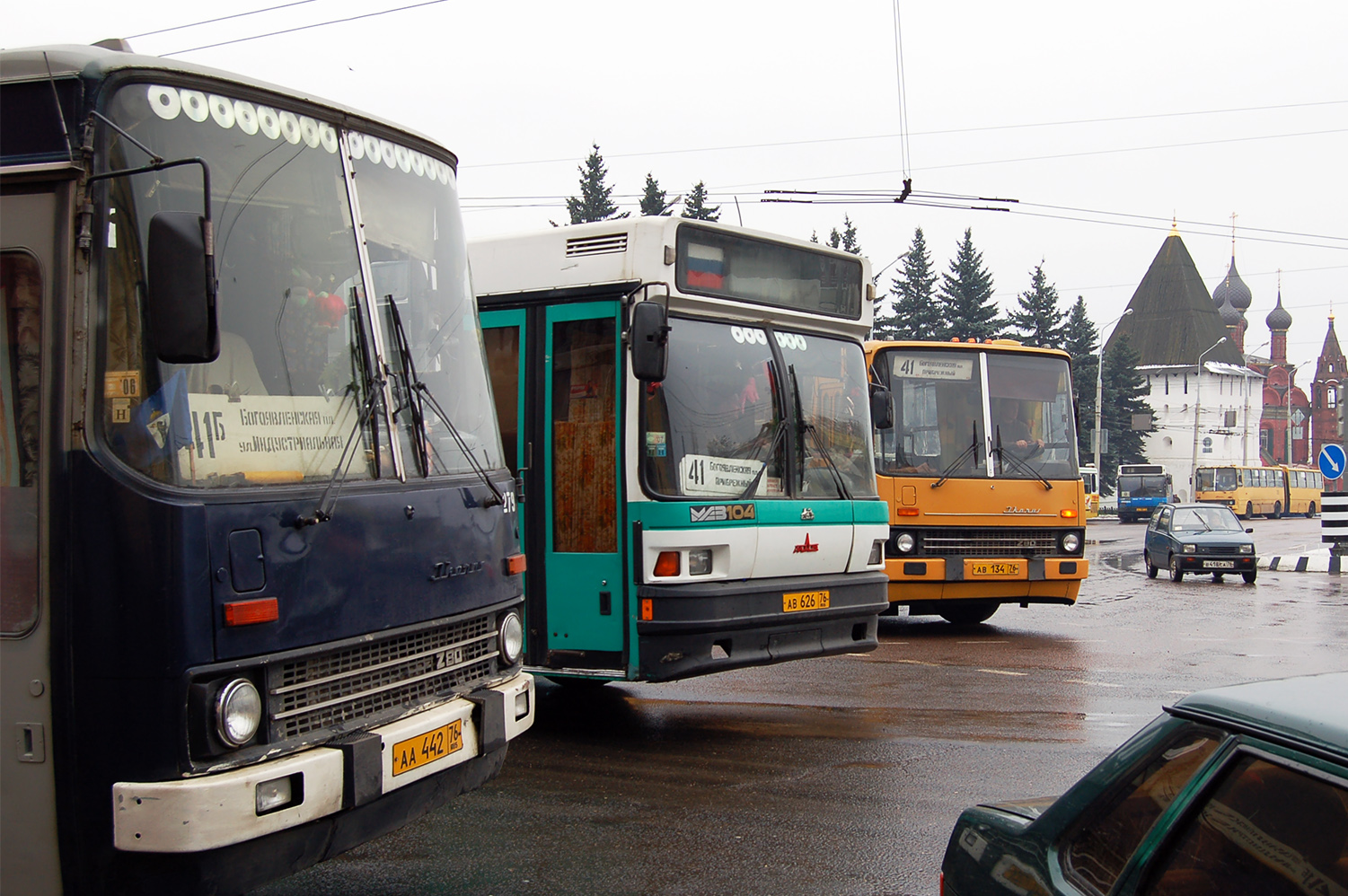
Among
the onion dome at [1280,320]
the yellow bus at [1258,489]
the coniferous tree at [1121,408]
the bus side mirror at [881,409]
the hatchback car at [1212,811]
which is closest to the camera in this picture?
the hatchback car at [1212,811]

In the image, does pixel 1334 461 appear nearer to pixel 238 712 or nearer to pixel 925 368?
pixel 925 368

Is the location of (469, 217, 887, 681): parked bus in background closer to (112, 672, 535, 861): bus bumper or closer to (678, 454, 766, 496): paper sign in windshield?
(678, 454, 766, 496): paper sign in windshield

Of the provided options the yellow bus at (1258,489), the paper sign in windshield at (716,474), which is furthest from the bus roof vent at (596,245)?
Result: the yellow bus at (1258,489)

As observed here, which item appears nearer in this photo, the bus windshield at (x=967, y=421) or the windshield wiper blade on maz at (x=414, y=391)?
the windshield wiper blade on maz at (x=414, y=391)

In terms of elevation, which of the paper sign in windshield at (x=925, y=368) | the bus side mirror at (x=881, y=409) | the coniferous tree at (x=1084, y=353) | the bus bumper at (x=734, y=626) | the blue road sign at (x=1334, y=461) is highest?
the coniferous tree at (x=1084, y=353)

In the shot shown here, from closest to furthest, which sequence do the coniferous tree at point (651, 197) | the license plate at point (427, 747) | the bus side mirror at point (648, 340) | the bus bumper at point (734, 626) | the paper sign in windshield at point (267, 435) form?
the paper sign in windshield at point (267, 435)
the license plate at point (427, 747)
the bus side mirror at point (648, 340)
the bus bumper at point (734, 626)
the coniferous tree at point (651, 197)

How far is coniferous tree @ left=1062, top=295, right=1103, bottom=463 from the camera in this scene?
76.6 metres

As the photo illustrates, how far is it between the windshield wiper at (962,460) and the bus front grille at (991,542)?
1.80 feet

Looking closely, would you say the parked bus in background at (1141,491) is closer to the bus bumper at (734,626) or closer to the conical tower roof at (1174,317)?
the conical tower roof at (1174,317)

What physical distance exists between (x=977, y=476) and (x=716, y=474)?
630 centimetres

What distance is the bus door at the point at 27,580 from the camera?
3.69m

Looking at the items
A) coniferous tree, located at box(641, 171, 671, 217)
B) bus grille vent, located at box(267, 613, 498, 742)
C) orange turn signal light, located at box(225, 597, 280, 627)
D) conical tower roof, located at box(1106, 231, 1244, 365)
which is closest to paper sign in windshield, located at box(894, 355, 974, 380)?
bus grille vent, located at box(267, 613, 498, 742)

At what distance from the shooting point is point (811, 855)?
214 inches

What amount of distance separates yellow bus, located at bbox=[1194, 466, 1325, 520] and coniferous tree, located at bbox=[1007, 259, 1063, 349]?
1385cm
